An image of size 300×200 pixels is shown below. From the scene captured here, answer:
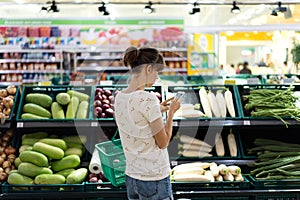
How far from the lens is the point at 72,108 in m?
3.67

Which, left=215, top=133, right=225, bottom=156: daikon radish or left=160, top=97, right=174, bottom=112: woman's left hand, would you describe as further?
left=215, top=133, right=225, bottom=156: daikon radish

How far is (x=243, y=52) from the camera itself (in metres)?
17.1

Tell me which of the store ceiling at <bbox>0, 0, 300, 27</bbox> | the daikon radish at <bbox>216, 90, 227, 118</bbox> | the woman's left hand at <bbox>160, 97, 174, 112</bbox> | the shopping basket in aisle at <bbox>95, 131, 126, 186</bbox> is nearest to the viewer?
the woman's left hand at <bbox>160, 97, 174, 112</bbox>

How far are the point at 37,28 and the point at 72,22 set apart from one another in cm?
102

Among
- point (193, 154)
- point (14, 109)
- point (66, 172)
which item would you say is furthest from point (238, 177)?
point (14, 109)

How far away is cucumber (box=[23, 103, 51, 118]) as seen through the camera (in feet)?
11.9

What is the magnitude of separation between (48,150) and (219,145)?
1.51 meters

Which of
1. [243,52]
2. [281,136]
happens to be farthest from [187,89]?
[243,52]

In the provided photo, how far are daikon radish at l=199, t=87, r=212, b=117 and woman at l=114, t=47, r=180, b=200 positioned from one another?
1.26 meters

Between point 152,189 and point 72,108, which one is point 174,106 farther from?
point 72,108

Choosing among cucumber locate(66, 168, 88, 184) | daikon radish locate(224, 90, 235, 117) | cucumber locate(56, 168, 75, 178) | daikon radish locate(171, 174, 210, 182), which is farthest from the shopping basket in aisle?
daikon radish locate(224, 90, 235, 117)

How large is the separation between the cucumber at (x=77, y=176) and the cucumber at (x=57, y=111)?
0.52 m

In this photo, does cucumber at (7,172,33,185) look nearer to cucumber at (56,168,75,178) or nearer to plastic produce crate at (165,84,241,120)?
cucumber at (56,168,75,178)

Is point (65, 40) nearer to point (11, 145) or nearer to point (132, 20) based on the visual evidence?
point (132, 20)
